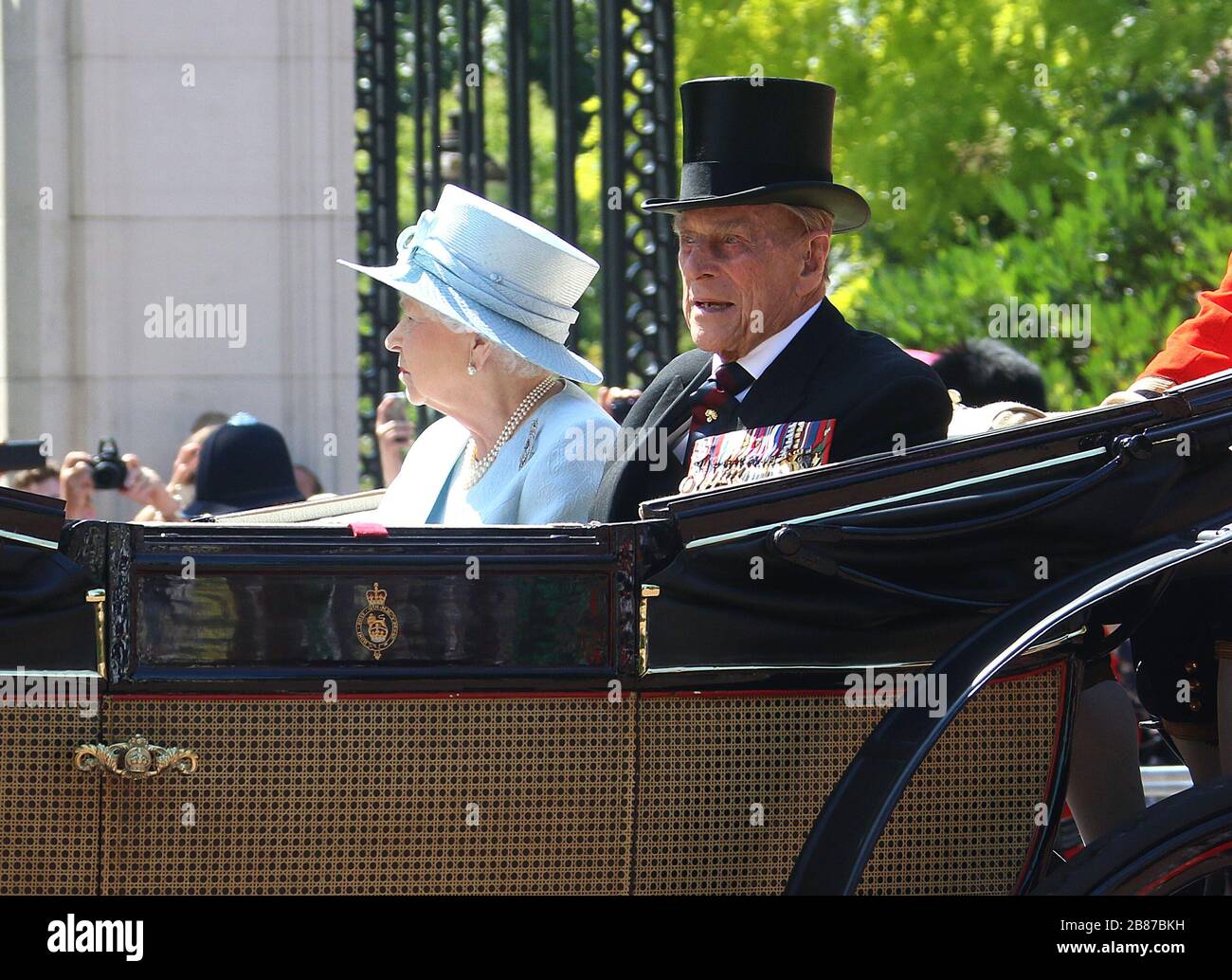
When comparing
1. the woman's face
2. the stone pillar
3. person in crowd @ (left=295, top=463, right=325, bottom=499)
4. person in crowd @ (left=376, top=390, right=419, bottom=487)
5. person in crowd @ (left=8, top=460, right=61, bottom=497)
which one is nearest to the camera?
the woman's face

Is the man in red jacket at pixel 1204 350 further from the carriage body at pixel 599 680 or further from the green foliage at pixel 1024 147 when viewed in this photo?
the green foliage at pixel 1024 147

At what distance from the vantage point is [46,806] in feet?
8.40

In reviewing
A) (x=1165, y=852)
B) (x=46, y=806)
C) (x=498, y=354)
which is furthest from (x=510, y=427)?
(x=1165, y=852)

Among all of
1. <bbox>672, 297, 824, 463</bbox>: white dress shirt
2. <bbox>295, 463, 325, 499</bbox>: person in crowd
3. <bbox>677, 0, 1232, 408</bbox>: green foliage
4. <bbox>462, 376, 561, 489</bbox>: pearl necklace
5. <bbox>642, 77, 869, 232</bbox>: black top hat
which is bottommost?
<bbox>295, 463, 325, 499</bbox>: person in crowd

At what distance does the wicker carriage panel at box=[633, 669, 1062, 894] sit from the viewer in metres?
2.65

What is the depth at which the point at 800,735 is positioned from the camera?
2.69m

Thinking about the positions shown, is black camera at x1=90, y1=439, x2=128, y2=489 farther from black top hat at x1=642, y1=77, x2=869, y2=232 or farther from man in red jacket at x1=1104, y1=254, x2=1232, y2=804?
man in red jacket at x1=1104, y1=254, x2=1232, y2=804

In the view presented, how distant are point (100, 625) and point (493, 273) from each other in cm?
119

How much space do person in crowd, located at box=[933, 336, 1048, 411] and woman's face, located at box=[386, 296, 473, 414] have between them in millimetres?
2005

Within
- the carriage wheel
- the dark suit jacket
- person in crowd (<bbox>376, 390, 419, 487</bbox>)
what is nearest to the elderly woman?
the dark suit jacket

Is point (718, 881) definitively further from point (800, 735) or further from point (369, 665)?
point (369, 665)

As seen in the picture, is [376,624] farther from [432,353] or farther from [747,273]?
[747,273]

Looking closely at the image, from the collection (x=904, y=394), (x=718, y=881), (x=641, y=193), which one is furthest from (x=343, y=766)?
(x=641, y=193)
